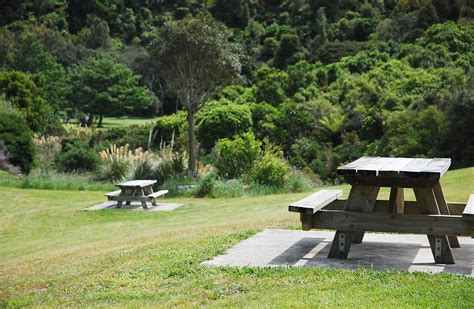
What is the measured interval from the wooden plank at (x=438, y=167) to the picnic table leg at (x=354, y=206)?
54 cm

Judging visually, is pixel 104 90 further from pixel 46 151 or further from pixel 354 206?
pixel 354 206

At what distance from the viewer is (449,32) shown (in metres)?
38.9

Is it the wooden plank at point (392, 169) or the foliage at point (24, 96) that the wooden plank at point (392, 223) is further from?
the foliage at point (24, 96)

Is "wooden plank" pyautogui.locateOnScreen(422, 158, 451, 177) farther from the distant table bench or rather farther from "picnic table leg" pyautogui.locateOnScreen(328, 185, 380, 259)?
the distant table bench

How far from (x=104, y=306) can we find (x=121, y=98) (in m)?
47.6

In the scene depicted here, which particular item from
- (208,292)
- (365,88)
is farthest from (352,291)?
(365,88)

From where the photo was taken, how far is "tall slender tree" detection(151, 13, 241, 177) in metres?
18.8

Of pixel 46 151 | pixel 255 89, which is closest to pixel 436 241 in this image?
pixel 46 151

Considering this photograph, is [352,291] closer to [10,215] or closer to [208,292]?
[208,292]

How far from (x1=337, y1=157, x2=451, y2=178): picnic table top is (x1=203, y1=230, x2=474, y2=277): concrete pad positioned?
2.71 ft

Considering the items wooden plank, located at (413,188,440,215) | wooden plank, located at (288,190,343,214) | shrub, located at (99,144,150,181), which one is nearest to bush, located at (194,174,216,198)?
shrub, located at (99,144,150,181)

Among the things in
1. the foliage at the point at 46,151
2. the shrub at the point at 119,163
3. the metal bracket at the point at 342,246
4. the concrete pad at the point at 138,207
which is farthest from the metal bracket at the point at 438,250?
the foliage at the point at 46,151

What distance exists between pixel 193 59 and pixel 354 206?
42.8ft

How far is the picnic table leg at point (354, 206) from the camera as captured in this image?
21.6 feet
